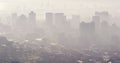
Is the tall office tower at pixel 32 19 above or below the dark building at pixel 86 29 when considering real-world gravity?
above

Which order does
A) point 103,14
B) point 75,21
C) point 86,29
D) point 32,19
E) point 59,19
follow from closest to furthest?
1. point 86,29
2. point 59,19
3. point 32,19
4. point 75,21
5. point 103,14

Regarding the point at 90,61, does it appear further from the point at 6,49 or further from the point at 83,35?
the point at 83,35

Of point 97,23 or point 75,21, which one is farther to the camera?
point 75,21

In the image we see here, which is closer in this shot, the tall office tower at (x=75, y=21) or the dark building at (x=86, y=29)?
the dark building at (x=86, y=29)

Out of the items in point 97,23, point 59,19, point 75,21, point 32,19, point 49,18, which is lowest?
point 97,23

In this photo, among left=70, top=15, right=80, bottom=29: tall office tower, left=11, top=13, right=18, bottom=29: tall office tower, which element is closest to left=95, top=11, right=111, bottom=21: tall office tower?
left=70, top=15, right=80, bottom=29: tall office tower

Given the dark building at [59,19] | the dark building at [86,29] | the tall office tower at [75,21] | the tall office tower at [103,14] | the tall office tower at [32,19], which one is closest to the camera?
the dark building at [86,29]

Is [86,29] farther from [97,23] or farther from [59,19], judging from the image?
[59,19]

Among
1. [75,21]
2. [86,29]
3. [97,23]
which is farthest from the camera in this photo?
[75,21]

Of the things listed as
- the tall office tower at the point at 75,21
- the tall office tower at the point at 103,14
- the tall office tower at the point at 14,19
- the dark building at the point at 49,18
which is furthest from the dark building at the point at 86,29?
the tall office tower at the point at 14,19

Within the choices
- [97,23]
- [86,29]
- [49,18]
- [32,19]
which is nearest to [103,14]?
[97,23]

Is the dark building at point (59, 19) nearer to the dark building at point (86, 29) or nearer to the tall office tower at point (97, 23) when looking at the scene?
the tall office tower at point (97, 23)
